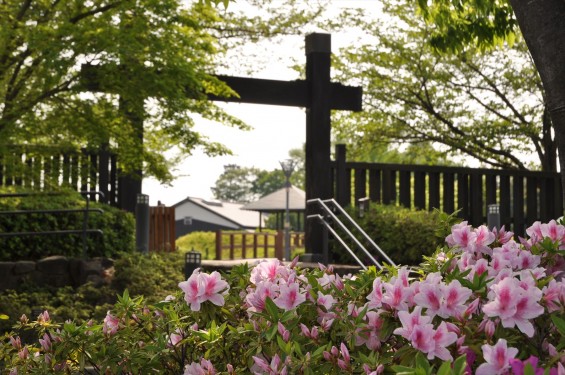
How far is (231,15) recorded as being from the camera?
66.2ft

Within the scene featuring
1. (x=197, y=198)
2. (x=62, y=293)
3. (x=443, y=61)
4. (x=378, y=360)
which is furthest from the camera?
(x=197, y=198)

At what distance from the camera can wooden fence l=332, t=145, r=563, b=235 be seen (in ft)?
49.8

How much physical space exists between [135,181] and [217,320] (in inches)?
449

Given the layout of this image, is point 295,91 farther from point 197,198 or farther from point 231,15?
point 197,198

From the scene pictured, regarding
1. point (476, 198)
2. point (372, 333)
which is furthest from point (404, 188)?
point (372, 333)

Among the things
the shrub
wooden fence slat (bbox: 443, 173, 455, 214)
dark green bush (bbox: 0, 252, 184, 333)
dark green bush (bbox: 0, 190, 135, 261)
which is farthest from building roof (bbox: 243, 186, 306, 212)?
dark green bush (bbox: 0, 252, 184, 333)

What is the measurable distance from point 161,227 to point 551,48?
468 inches

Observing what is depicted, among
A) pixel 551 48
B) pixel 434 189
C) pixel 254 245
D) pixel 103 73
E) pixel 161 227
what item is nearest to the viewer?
pixel 551 48

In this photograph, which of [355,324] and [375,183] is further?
[375,183]

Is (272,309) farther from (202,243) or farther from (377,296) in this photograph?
(202,243)

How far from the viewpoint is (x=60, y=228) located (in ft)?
44.0

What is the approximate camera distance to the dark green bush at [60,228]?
42.4 ft

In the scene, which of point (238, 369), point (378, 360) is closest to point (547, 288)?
point (378, 360)

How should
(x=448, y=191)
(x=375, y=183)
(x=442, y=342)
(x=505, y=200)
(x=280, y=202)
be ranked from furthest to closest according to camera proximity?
(x=280, y=202)
(x=505, y=200)
(x=448, y=191)
(x=375, y=183)
(x=442, y=342)
